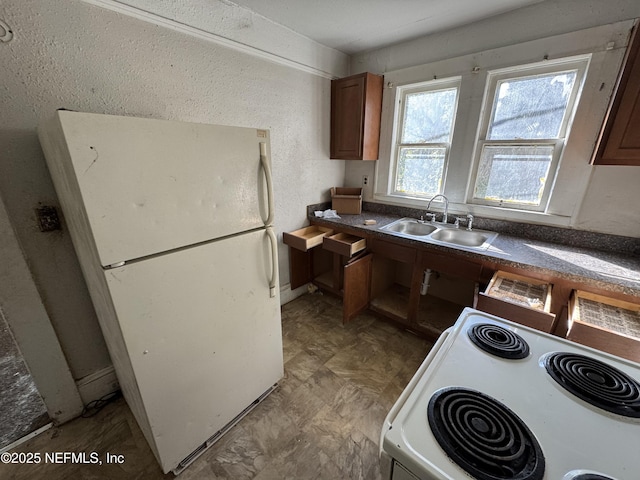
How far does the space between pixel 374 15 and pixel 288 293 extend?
2.42 metres

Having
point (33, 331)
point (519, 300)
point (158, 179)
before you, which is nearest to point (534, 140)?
point (519, 300)

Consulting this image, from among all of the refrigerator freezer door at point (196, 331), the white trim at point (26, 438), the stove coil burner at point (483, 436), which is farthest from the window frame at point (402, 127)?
the white trim at point (26, 438)

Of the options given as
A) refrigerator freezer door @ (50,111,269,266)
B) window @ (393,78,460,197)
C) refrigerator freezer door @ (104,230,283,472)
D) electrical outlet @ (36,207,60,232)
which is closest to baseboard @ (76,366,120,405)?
refrigerator freezer door @ (104,230,283,472)

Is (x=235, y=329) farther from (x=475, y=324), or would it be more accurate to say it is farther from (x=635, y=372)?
(x=635, y=372)

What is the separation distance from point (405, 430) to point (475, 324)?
0.56 metres

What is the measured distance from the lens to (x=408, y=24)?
6.44ft

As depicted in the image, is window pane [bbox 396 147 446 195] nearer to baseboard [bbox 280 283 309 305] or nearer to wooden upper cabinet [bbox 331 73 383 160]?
wooden upper cabinet [bbox 331 73 383 160]

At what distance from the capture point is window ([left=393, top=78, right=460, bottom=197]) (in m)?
2.22

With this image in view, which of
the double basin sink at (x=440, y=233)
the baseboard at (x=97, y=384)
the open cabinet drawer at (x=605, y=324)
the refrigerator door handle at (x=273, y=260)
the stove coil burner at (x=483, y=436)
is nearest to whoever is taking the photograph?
the stove coil burner at (x=483, y=436)

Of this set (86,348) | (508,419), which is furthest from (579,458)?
(86,348)

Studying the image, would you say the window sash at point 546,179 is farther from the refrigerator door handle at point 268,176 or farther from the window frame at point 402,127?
the refrigerator door handle at point 268,176

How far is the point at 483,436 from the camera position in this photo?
0.59 meters

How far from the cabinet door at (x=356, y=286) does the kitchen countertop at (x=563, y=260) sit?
32 cm

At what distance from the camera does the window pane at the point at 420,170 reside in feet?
7.69
